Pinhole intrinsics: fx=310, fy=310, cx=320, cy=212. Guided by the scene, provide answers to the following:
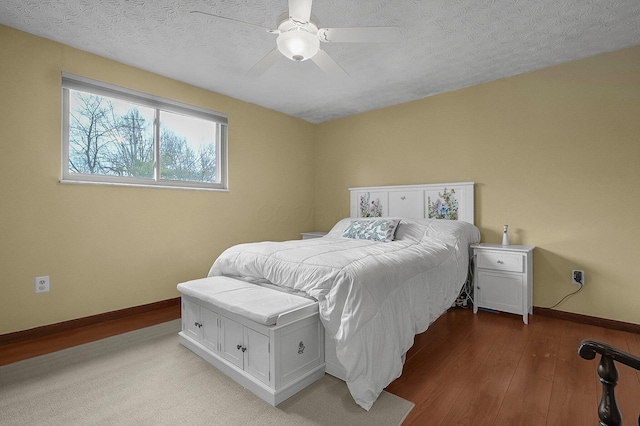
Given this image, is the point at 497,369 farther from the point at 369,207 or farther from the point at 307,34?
the point at 369,207

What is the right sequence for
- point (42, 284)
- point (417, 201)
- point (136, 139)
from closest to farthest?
1. point (42, 284)
2. point (136, 139)
3. point (417, 201)

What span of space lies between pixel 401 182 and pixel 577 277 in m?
1.98

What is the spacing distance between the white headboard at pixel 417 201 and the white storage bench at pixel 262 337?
90.5 inches

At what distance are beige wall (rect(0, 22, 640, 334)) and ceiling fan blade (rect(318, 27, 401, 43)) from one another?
1.96 m

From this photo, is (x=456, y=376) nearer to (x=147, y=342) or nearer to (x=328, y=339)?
(x=328, y=339)

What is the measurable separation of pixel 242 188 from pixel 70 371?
2.41m

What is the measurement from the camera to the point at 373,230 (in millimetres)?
3137

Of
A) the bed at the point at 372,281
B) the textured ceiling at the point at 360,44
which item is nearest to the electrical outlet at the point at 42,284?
the bed at the point at 372,281

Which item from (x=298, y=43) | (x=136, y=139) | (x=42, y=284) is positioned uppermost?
(x=298, y=43)

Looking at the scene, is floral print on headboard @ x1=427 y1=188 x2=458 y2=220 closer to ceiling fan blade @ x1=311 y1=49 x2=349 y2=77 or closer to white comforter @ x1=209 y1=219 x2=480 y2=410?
white comforter @ x1=209 y1=219 x2=480 y2=410

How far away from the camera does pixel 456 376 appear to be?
188cm

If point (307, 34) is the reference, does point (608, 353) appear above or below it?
below

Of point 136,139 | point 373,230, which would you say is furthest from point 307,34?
point 136,139

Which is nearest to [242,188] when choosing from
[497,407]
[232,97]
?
[232,97]
